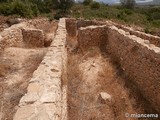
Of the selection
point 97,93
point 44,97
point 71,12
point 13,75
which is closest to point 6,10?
point 71,12

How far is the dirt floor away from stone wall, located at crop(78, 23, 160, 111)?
1.34 feet

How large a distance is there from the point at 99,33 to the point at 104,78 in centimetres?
372

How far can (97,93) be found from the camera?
6.29 m

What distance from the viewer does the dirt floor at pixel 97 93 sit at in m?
5.31

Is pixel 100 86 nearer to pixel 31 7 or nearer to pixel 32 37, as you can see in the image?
pixel 32 37

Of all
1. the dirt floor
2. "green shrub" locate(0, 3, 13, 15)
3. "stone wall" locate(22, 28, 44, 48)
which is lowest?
the dirt floor

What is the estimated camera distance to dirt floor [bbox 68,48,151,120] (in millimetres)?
5309

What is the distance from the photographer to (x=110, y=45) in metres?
9.62

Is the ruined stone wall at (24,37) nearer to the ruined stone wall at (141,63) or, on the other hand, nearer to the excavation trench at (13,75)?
the excavation trench at (13,75)

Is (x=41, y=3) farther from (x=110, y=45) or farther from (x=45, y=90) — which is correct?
(x=45, y=90)

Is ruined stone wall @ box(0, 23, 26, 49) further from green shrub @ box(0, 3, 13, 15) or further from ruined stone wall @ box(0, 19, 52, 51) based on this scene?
green shrub @ box(0, 3, 13, 15)

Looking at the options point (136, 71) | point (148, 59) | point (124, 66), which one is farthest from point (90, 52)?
point (148, 59)

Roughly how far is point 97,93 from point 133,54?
5.96 feet

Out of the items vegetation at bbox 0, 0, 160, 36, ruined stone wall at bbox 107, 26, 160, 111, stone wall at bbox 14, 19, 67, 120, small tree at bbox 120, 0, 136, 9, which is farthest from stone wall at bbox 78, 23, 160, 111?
small tree at bbox 120, 0, 136, 9
